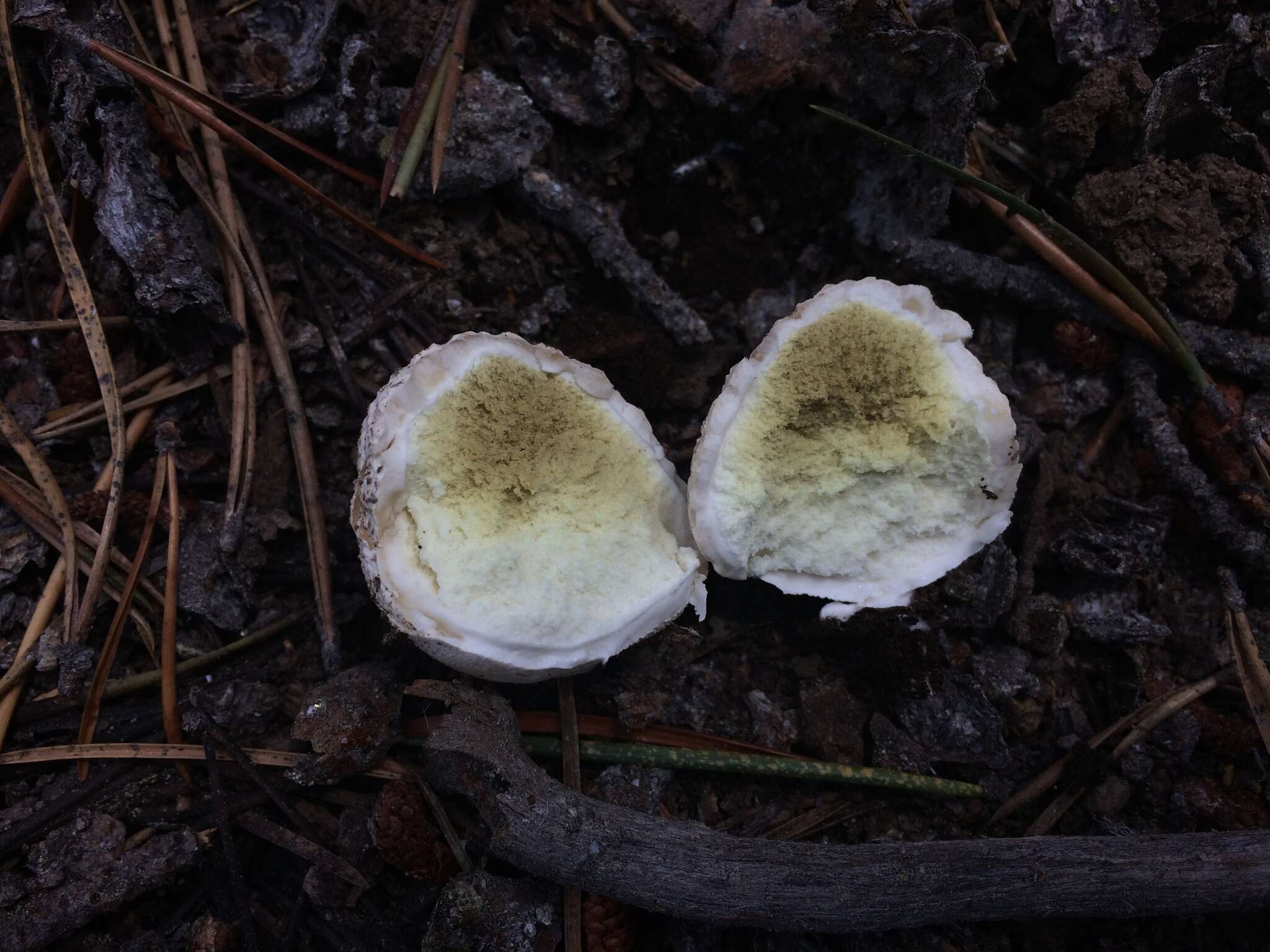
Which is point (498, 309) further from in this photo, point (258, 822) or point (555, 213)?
point (258, 822)

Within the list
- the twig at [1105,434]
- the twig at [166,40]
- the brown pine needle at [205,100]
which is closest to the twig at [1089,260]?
the twig at [1105,434]

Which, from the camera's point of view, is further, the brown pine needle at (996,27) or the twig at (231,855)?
the brown pine needle at (996,27)

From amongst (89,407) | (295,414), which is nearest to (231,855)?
(295,414)

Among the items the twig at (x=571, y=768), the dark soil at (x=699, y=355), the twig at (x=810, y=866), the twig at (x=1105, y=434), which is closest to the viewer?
A: the twig at (x=810, y=866)

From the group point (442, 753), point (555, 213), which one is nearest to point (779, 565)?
point (442, 753)

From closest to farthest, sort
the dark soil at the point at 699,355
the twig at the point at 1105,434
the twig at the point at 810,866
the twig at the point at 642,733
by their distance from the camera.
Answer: the twig at the point at 810,866, the dark soil at the point at 699,355, the twig at the point at 642,733, the twig at the point at 1105,434

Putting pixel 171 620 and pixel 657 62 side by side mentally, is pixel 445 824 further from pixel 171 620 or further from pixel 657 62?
pixel 657 62

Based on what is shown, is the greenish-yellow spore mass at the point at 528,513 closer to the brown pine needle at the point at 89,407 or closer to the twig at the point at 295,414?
the twig at the point at 295,414

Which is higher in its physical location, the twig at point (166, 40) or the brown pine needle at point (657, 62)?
the brown pine needle at point (657, 62)
